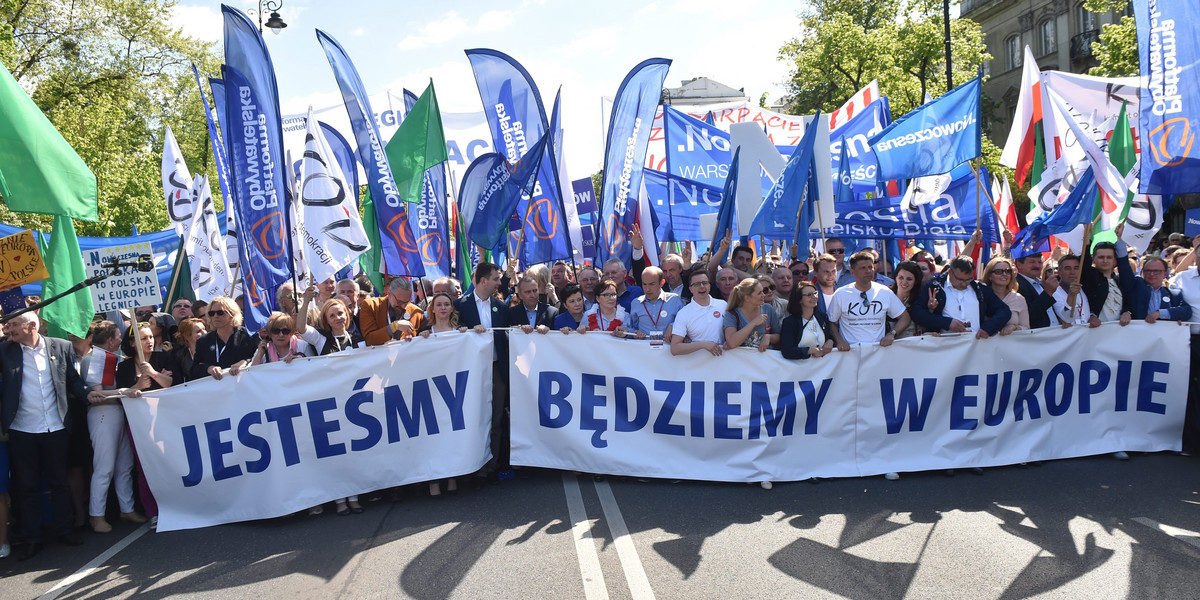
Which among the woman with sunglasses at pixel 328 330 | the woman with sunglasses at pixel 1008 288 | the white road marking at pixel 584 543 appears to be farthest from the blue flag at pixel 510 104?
the woman with sunglasses at pixel 1008 288

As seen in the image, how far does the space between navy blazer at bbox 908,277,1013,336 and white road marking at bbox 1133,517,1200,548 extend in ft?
5.96

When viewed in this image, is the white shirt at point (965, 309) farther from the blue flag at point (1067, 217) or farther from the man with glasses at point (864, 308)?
the blue flag at point (1067, 217)

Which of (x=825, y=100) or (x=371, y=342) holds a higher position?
(x=825, y=100)

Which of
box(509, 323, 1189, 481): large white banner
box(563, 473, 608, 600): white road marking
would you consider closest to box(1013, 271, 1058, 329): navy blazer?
box(509, 323, 1189, 481): large white banner

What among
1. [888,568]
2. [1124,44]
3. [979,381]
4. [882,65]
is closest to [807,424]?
[979,381]

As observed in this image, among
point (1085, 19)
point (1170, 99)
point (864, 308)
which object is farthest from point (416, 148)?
point (1085, 19)

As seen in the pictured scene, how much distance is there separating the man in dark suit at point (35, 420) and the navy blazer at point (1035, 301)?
281 inches

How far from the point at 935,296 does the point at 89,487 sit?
6475mm

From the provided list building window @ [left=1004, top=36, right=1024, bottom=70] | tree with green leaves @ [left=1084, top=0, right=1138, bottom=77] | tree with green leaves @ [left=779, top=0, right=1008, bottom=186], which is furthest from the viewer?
building window @ [left=1004, top=36, right=1024, bottom=70]

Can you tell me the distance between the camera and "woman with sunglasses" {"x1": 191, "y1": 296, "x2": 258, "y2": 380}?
21.5 feet

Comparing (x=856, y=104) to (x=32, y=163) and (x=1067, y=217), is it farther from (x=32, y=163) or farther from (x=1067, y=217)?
(x=32, y=163)

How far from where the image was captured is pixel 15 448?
5773 millimetres

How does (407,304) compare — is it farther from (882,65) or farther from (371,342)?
(882,65)

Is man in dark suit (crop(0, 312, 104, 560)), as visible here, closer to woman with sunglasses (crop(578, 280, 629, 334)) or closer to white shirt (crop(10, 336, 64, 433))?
white shirt (crop(10, 336, 64, 433))
